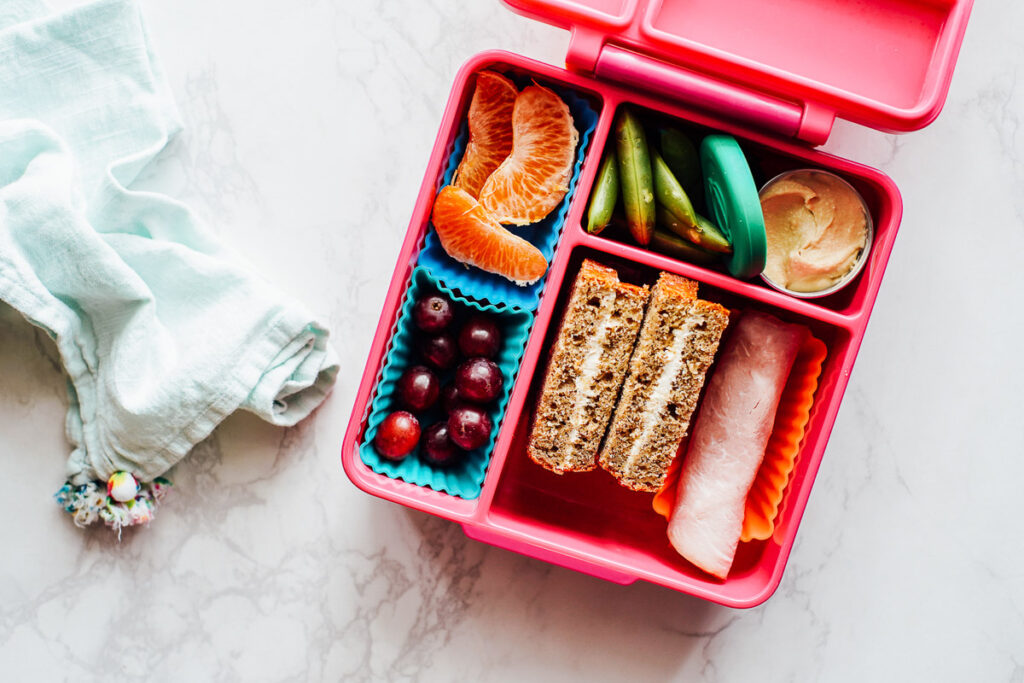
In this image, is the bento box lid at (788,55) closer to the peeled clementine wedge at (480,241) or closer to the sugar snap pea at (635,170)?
the sugar snap pea at (635,170)

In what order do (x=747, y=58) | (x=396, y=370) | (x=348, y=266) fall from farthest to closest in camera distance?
(x=348, y=266)
(x=396, y=370)
(x=747, y=58)

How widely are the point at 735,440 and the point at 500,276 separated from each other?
401 mm

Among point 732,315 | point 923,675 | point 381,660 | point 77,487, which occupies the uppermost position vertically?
point 732,315

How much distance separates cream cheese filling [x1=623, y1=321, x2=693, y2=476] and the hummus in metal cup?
0.50ft

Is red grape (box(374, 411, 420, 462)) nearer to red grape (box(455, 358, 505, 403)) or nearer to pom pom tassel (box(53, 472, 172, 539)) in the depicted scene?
red grape (box(455, 358, 505, 403))

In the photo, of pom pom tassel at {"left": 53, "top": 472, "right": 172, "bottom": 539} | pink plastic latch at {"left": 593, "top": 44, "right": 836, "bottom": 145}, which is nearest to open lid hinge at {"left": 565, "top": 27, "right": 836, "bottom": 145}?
pink plastic latch at {"left": 593, "top": 44, "right": 836, "bottom": 145}

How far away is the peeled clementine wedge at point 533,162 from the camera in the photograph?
0.96 m

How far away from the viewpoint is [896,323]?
114 centimetres

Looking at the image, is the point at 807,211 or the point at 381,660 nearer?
the point at 807,211

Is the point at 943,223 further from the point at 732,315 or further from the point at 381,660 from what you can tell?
the point at 381,660

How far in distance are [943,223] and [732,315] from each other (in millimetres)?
388

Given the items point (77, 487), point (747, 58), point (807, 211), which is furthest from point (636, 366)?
point (77, 487)

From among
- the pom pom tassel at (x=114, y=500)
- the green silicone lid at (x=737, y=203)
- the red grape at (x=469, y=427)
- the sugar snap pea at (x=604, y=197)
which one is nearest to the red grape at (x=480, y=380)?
the red grape at (x=469, y=427)

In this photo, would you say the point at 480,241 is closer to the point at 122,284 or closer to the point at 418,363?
the point at 418,363
